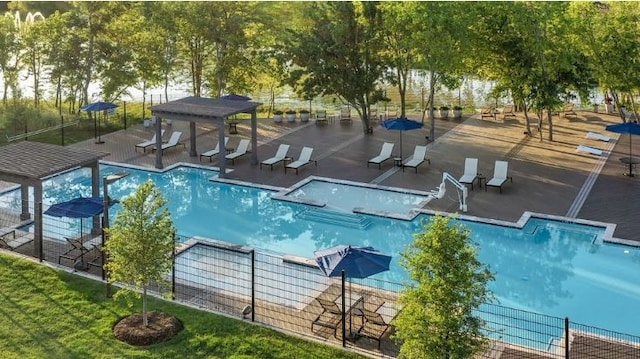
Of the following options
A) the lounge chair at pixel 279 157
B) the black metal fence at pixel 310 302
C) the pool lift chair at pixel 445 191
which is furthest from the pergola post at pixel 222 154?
the pool lift chair at pixel 445 191

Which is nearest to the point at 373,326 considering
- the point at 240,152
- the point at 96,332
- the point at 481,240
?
Result: the point at 96,332

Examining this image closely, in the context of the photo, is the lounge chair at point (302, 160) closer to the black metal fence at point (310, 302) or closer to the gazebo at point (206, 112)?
the gazebo at point (206, 112)

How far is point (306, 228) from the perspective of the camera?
783 inches

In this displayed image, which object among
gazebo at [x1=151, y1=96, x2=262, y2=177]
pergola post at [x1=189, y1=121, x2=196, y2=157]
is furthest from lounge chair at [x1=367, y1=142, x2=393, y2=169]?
pergola post at [x1=189, y1=121, x2=196, y2=157]

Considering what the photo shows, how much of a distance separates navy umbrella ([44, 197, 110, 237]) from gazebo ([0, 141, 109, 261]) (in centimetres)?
38

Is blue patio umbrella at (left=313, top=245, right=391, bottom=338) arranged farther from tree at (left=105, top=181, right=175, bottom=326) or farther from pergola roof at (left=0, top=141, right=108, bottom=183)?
pergola roof at (left=0, top=141, right=108, bottom=183)

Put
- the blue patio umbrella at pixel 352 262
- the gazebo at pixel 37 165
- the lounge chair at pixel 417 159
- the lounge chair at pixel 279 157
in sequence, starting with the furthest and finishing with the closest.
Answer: the lounge chair at pixel 279 157
the lounge chair at pixel 417 159
the gazebo at pixel 37 165
the blue patio umbrella at pixel 352 262

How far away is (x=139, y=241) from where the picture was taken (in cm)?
1195

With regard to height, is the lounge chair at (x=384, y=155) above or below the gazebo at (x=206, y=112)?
below

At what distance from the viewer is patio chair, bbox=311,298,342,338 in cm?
1226

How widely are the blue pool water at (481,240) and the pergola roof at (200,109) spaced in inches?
89.0

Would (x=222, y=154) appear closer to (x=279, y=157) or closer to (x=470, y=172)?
(x=279, y=157)

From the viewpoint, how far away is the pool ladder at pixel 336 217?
20047 mm

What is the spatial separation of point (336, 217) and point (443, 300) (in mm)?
11270
